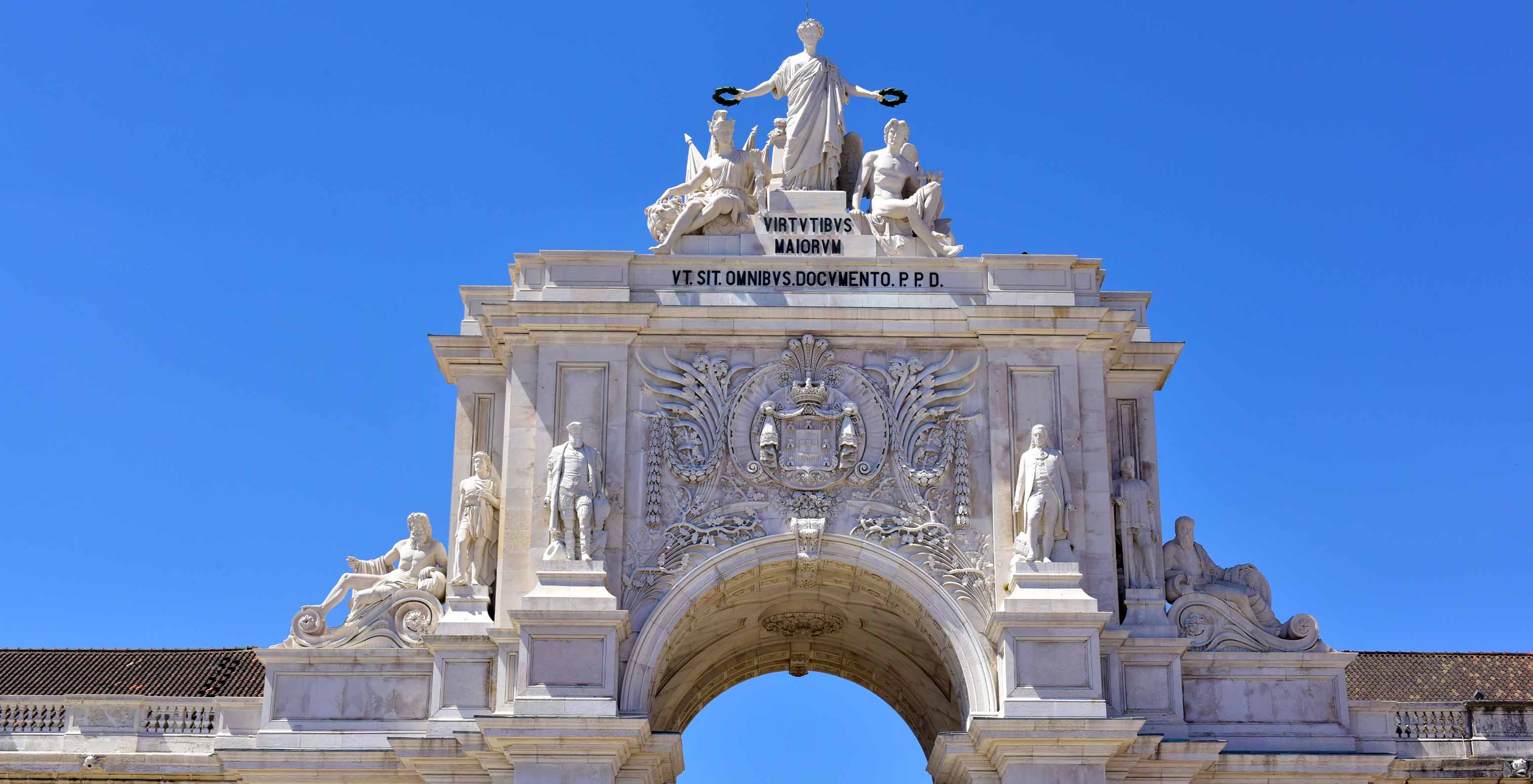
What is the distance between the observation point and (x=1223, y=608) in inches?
1227

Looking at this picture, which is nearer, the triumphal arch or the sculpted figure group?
the triumphal arch

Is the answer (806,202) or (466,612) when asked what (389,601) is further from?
(806,202)

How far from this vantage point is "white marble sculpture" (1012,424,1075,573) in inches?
1179

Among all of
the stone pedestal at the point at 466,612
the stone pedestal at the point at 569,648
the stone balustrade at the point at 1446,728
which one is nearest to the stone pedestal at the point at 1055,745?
the stone balustrade at the point at 1446,728

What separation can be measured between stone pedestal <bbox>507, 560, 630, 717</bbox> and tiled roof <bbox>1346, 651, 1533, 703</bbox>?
52.2 ft

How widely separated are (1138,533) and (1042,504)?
7.29ft

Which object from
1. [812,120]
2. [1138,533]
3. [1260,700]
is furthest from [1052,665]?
[812,120]

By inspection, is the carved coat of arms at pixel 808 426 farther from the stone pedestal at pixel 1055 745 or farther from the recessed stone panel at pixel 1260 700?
the recessed stone panel at pixel 1260 700

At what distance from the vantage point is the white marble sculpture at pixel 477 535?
101ft

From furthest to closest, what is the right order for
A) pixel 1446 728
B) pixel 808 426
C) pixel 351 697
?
1. pixel 1446 728
2. pixel 808 426
3. pixel 351 697

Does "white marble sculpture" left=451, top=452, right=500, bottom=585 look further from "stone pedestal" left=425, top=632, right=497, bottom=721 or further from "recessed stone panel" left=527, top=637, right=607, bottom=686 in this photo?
"recessed stone panel" left=527, top=637, right=607, bottom=686

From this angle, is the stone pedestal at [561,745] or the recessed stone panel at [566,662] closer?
the stone pedestal at [561,745]

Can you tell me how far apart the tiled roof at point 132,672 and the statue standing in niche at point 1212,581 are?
16243 millimetres

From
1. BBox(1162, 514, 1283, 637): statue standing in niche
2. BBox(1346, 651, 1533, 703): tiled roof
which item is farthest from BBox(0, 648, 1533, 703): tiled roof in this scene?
BBox(1162, 514, 1283, 637): statue standing in niche
